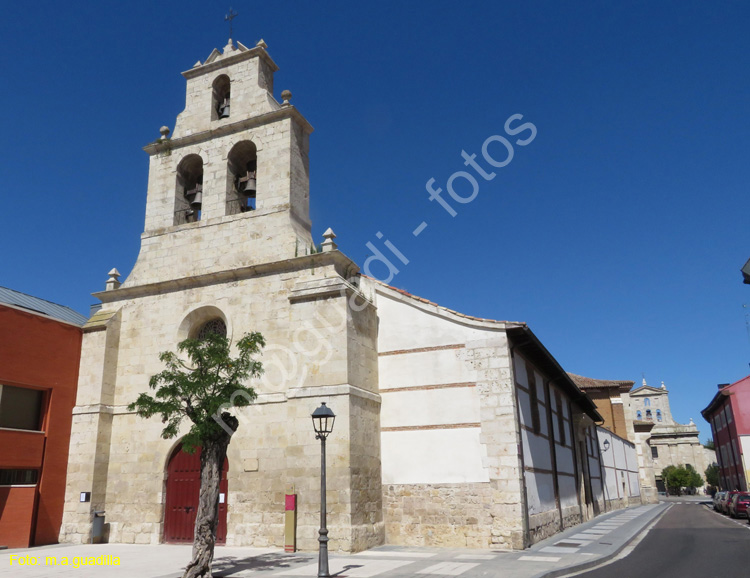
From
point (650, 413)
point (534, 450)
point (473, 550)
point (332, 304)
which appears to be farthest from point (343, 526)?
point (650, 413)

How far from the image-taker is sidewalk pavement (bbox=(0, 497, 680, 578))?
33.5 feet

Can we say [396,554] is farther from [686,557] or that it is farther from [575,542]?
[686,557]

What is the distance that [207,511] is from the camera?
966 centimetres

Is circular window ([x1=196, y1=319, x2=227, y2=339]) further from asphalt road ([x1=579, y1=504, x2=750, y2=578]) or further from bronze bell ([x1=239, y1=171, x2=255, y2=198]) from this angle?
asphalt road ([x1=579, y1=504, x2=750, y2=578])

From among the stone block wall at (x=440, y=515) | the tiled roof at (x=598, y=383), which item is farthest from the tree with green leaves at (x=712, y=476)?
the stone block wall at (x=440, y=515)

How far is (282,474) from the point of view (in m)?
13.6

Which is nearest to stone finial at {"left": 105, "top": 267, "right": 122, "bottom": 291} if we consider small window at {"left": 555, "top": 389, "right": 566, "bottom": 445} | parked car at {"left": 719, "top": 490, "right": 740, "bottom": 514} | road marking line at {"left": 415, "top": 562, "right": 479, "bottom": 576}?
road marking line at {"left": 415, "top": 562, "right": 479, "bottom": 576}

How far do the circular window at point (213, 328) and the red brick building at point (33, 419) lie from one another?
371cm

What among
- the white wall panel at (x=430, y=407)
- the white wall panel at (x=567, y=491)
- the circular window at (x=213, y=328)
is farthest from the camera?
the white wall panel at (x=567, y=491)

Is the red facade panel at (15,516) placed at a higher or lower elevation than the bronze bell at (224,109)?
lower

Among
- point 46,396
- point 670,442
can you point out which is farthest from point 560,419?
point 670,442

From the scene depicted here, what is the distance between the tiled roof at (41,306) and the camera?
18266 millimetres

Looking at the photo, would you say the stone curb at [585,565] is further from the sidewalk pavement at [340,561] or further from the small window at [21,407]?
the small window at [21,407]

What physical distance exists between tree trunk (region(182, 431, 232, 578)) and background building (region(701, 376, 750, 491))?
141 ft
